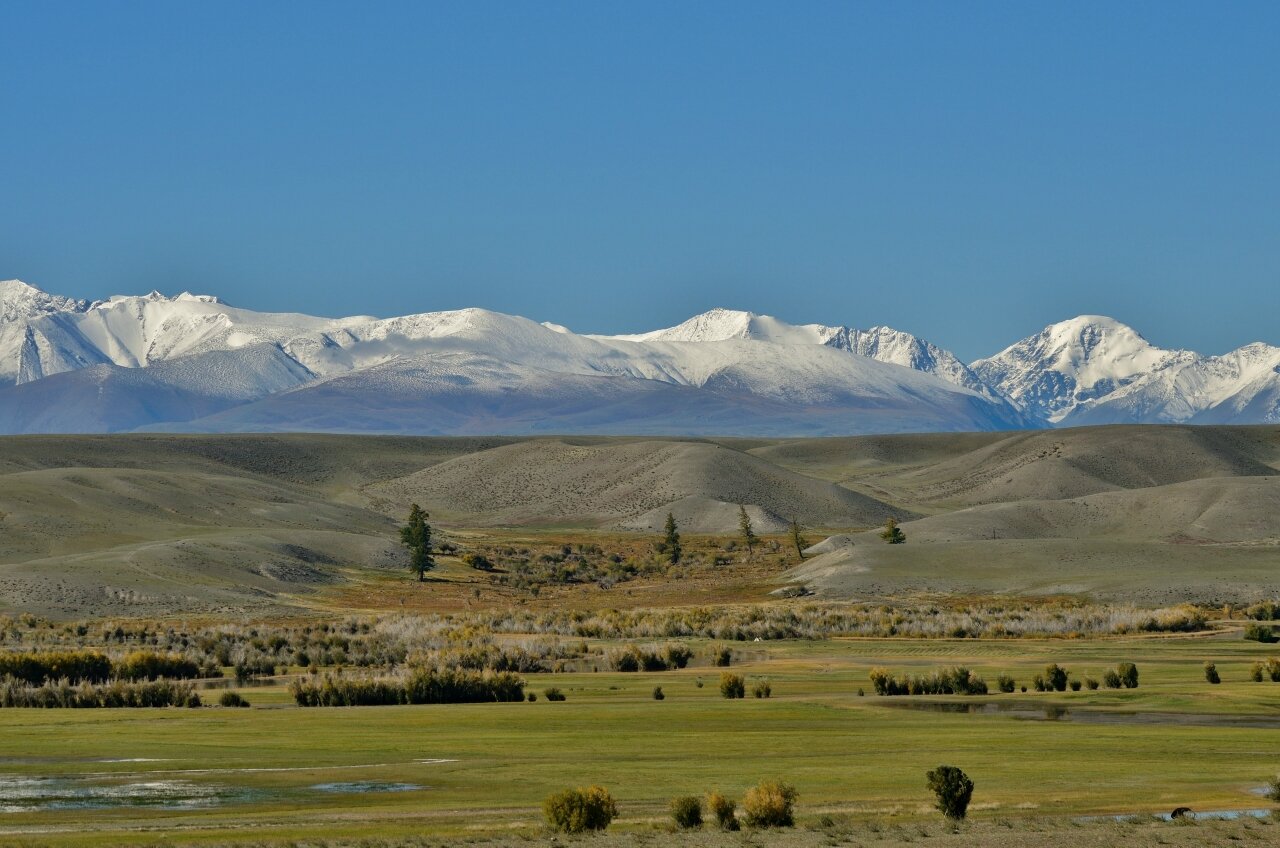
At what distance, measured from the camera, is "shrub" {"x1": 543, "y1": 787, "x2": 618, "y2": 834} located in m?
24.8

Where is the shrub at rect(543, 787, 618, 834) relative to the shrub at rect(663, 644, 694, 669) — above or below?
below

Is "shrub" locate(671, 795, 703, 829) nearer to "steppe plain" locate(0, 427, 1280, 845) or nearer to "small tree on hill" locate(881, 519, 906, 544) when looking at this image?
"steppe plain" locate(0, 427, 1280, 845)

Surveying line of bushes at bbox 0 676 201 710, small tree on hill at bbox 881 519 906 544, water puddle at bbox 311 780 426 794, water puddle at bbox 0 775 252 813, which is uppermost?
small tree on hill at bbox 881 519 906 544

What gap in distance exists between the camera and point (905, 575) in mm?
99750

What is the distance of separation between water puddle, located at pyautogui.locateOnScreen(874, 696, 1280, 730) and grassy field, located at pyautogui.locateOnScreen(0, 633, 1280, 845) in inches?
4.0

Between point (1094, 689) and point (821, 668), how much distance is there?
10.5 meters

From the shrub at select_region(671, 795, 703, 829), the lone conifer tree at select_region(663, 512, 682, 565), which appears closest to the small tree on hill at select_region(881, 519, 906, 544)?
the lone conifer tree at select_region(663, 512, 682, 565)

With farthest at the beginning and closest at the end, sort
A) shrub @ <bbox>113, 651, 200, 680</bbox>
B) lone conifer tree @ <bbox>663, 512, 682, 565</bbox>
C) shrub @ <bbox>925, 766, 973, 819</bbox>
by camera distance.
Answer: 1. lone conifer tree @ <bbox>663, 512, 682, 565</bbox>
2. shrub @ <bbox>113, 651, 200, 680</bbox>
3. shrub @ <bbox>925, 766, 973, 819</bbox>

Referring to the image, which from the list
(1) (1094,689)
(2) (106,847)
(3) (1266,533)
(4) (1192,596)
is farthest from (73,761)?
(3) (1266,533)

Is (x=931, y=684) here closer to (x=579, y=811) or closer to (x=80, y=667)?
(x=80, y=667)

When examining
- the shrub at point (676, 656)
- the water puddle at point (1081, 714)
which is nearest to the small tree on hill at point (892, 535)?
the shrub at point (676, 656)

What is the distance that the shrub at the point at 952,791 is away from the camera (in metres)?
26.0

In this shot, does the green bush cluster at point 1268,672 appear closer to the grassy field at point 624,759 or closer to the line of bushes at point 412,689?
the grassy field at point 624,759

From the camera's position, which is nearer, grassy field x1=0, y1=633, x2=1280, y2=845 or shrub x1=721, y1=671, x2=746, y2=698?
grassy field x1=0, y1=633, x2=1280, y2=845
